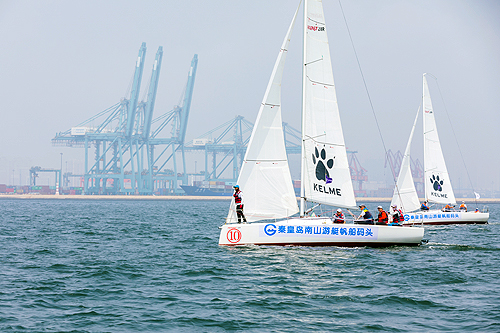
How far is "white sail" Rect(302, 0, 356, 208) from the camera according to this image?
14648 mm

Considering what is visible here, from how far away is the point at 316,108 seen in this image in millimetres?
14867

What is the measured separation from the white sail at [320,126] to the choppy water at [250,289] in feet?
6.02

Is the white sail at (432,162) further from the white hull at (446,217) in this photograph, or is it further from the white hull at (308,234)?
the white hull at (308,234)

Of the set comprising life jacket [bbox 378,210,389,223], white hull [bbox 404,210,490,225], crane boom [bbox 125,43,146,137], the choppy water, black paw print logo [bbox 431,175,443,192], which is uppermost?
crane boom [bbox 125,43,146,137]

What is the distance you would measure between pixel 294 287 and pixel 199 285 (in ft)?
6.18

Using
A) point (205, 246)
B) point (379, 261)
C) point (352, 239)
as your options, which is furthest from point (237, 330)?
point (205, 246)

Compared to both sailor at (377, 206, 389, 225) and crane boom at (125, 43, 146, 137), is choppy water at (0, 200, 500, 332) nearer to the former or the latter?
sailor at (377, 206, 389, 225)

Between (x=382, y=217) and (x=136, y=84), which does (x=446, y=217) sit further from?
(x=136, y=84)

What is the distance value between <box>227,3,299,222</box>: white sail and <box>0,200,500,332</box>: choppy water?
1152 millimetres

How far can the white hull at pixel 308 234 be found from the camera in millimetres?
13523

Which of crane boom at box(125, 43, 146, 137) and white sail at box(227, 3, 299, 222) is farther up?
crane boom at box(125, 43, 146, 137)

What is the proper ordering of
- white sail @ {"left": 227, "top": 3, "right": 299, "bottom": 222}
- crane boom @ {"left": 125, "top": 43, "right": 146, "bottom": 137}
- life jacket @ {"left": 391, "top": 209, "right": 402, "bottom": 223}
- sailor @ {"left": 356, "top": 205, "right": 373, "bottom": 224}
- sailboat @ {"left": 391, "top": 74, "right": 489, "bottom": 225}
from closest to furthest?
white sail @ {"left": 227, "top": 3, "right": 299, "bottom": 222}, sailor @ {"left": 356, "top": 205, "right": 373, "bottom": 224}, life jacket @ {"left": 391, "top": 209, "right": 402, "bottom": 223}, sailboat @ {"left": 391, "top": 74, "right": 489, "bottom": 225}, crane boom @ {"left": 125, "top": 43, "right": 146, "bottom": 137}

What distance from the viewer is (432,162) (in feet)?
86.4

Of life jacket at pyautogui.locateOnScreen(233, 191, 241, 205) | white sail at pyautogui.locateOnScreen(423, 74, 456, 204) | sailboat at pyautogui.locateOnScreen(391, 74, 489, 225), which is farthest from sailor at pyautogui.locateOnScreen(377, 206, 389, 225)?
white sail at pyautogui.locateOnScreen(423, 74, 456, 204)
